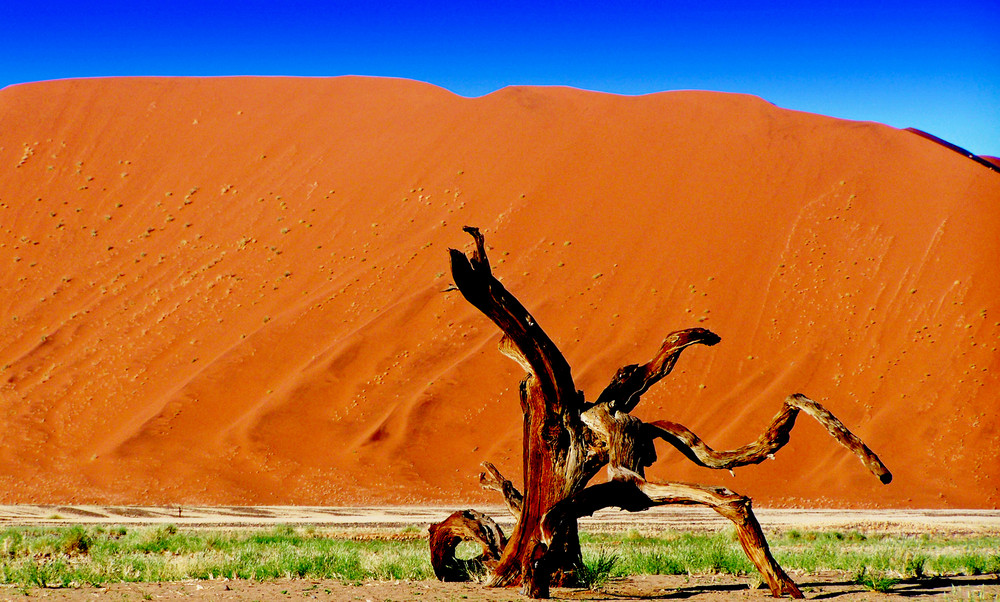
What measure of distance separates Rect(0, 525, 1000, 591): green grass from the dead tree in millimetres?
836

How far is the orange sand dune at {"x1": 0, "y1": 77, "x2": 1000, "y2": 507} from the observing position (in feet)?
90.2

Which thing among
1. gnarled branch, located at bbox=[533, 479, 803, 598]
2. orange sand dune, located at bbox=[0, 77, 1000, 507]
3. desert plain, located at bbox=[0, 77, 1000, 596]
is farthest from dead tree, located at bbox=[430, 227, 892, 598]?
orange sand dune, located at bbox=[0, 77, 1000, 507]

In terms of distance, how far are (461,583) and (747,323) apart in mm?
25299

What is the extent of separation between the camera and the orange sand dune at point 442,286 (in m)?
27.5

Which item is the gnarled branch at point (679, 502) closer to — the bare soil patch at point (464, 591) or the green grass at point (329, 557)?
the bare soil patch at point (464, 591)

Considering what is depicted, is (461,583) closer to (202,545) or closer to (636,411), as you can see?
(202,545)

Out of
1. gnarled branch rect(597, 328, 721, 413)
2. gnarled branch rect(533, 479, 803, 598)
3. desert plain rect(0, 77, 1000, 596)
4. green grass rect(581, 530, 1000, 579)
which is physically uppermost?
desert plain rect(0, 77, 1000, 596)

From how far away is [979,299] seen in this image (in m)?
31.9

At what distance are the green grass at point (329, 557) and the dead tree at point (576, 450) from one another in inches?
32.9

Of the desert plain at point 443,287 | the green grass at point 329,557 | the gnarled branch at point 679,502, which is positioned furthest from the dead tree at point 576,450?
the desert plain at point 443,287

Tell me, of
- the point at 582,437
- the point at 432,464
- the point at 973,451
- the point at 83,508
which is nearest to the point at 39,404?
the point at 83,508

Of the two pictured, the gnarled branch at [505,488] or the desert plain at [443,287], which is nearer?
the gnarled branch at [505,488]

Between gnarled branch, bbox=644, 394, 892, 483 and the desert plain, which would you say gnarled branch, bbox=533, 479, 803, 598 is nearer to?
gnarled branch, bbox=644, 394, 892, 483

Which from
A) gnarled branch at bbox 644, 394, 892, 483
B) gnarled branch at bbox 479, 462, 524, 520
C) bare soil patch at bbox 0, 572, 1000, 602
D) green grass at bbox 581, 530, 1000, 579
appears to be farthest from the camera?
green grass at bbox 581, 530, 1000, 579
